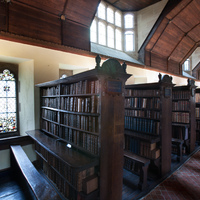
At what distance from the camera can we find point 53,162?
2.63 meters

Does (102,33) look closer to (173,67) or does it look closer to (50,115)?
(50,115)

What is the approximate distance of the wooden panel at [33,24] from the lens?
330cm

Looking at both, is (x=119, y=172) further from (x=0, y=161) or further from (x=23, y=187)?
(x=0, y=161)

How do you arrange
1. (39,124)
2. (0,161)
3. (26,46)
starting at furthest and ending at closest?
1. (39,124)
2. (26,46)
3. (0,161)

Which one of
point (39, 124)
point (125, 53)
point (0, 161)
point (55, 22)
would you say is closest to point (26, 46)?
point (55, 22)

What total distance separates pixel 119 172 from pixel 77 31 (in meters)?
4.01

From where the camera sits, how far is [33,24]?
3.56m

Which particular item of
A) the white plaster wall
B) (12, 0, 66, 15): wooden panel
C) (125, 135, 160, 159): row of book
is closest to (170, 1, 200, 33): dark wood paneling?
the white plaster wall

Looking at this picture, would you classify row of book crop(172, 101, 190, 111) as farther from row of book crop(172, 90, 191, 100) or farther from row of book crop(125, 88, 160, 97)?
row of book crop(125, 88, 160, 97)

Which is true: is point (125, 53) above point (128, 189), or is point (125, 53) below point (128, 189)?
above

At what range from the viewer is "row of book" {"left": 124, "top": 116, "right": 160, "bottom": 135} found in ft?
10.4

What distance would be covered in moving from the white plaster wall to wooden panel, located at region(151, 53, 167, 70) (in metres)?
1.02

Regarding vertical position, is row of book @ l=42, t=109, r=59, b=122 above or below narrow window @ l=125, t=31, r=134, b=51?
below

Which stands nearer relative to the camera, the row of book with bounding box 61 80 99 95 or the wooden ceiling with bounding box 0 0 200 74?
the row of book with bounding box 61 80 99 95
